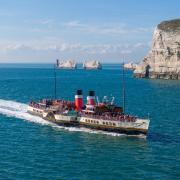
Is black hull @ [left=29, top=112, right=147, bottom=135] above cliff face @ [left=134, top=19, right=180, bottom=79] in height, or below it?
below

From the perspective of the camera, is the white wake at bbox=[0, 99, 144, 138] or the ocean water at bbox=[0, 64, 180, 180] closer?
the ocean water at bbox=[0, 64, 180, 180]

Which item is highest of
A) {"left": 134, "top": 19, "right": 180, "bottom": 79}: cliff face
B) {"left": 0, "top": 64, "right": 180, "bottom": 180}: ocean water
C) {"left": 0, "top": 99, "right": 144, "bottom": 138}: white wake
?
{"left": 134, "top": 19, "right": 180, "bottom": 79}: cliff face

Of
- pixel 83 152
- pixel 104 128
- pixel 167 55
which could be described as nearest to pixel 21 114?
pixel 104 128

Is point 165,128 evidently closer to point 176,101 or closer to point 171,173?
point 171,173

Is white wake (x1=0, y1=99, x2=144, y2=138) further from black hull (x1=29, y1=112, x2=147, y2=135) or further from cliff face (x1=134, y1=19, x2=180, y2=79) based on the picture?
cliff face (x1=134, y1=19, x2=180, y2=79)

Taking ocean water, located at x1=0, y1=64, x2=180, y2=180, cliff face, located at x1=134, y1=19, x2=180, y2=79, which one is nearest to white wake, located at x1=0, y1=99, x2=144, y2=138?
ocean water, located at x1=0, y1=64, x2=180, y2=180

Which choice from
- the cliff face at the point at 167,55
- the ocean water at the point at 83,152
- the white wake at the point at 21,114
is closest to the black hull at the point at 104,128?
the white wake at the point at 21,114

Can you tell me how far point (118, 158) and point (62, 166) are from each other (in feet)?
23.9

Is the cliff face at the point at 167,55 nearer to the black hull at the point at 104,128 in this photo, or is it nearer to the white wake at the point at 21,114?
the white wake at the point at 21,114

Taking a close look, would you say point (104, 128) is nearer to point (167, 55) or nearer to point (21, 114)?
point (21, 114)

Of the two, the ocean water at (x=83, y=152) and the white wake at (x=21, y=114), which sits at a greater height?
the white wake at (x=21, y=114)

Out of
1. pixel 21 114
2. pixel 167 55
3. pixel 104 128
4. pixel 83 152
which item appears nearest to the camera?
pixel 83 152

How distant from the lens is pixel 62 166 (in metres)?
50.6

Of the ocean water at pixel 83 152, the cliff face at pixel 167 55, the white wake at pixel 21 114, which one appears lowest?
the ocean water at pixel 83 152
